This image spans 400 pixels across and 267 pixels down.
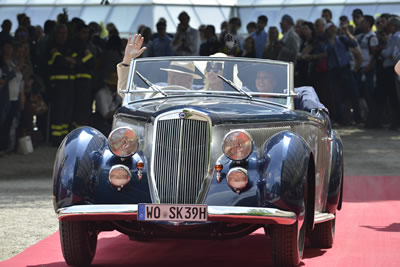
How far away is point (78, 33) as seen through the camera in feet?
59.3

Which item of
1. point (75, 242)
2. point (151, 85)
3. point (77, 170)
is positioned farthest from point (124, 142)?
point (151, 85)

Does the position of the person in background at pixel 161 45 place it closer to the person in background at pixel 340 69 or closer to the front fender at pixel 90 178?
the person in background at pixel 340 69

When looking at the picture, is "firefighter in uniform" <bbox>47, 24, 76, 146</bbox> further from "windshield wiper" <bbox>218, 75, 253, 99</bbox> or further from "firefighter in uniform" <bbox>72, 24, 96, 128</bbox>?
"windshield wiper" <bbox>218, 75, 253, 99</bbox>

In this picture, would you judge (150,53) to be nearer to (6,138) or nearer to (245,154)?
(6,138)

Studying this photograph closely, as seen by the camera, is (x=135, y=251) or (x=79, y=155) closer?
(x=79, y=155)

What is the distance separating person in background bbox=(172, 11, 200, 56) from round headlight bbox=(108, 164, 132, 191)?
13275mm

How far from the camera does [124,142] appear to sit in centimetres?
695

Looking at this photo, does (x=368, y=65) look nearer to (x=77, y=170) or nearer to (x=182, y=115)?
(x=182, y=115)

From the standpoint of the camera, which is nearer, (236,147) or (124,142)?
(236,147)

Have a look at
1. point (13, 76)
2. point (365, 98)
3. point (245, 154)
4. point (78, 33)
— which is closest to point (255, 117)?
point (245, 154)

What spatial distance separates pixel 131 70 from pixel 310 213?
7.62 feet

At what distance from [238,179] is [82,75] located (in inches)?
467

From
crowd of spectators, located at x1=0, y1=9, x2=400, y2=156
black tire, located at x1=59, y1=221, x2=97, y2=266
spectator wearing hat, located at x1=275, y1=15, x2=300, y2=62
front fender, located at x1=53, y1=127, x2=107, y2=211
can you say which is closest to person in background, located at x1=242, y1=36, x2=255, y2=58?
crowd of spectators, located at x1=0, y1=9, x2=400, y2=156

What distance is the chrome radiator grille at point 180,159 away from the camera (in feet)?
22.2
